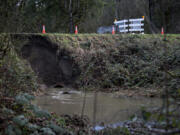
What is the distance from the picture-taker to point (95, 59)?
12.5m

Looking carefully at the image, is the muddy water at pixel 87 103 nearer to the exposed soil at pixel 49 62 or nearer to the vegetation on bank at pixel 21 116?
the exposed soil at pixel 49 62

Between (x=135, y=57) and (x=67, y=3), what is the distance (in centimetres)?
1030

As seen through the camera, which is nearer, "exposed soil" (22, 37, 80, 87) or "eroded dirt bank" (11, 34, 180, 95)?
"eroded dirt bank" (11, 34, 180, 95)

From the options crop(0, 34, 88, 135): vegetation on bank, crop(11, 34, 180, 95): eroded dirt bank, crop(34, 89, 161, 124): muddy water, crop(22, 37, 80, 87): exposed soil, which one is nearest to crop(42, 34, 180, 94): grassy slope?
crop(11, 34, 180, 95): eroded dirt bank

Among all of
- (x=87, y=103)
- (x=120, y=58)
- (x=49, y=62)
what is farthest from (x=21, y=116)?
(x=120, y=58)

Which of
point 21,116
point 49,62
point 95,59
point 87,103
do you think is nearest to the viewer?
point 21,116

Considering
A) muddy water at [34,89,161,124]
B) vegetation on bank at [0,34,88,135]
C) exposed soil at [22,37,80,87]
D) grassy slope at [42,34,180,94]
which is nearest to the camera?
vegetation on bank at [0,34,88,135]

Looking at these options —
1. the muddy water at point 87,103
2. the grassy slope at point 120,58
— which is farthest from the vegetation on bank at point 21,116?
the grassy slope at point 120,58

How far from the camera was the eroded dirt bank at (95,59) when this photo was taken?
38.8 ft

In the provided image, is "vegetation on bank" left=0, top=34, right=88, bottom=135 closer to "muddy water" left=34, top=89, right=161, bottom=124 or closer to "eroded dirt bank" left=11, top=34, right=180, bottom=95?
"muddy water" left=34, top=89, right=161, bottom=124

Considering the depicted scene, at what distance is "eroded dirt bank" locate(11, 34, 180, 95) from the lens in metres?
11.8

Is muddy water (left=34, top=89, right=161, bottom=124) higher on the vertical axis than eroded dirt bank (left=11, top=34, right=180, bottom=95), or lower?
lower

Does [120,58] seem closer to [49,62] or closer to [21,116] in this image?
[49,62]

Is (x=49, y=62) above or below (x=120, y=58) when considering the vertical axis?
below
